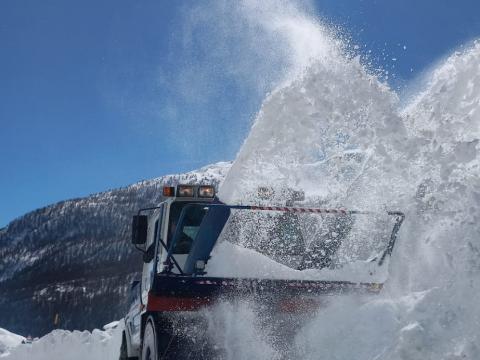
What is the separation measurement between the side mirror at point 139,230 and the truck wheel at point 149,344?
3.16 feet

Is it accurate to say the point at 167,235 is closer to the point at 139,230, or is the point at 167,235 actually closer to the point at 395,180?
the point at 139,230

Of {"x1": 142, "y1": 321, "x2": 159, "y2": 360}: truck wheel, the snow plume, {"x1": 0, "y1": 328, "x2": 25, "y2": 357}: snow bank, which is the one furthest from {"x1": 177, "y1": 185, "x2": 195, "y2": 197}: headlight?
Answer: {"x1": 0, "y1": 328, "x2": 25, "y2": 357}: snow bank

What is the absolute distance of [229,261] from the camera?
218 inches

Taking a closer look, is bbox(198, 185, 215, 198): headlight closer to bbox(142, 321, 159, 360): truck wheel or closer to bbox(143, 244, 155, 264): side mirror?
bbox(143, 244, 155, 264): side mirror

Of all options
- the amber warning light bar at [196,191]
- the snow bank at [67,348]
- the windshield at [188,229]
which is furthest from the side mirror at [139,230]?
the snow bank at [67,348]

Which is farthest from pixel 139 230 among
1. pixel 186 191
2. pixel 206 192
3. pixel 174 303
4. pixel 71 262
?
pixel 71 262

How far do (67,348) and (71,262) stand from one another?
9085 cm

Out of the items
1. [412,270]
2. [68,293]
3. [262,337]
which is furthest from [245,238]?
[68,293]

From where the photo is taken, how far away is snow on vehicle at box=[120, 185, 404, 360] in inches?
208

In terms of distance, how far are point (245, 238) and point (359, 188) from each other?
131 centimetres

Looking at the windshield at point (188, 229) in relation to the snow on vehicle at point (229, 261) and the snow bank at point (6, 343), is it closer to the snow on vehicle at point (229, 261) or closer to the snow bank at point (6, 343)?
the snow on vehicle at point (229, 261)

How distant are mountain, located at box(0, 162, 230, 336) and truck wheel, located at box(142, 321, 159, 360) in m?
45.0

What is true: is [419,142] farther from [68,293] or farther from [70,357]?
[68,293]

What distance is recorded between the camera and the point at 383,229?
19.6ft
